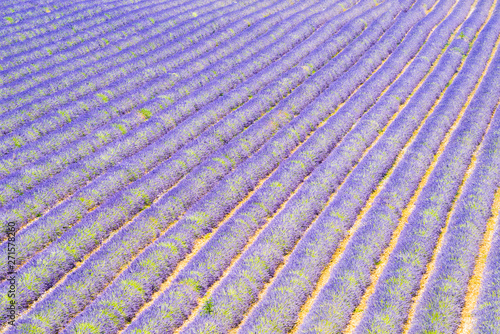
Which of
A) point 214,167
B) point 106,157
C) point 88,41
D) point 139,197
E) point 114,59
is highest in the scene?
point 88,41

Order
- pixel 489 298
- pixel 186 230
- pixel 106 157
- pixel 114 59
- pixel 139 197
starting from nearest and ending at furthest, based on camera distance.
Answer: pixel 489 298 → pixel 186 230 → pixel 139 197 → pixel 106 157 → pixel 114 59

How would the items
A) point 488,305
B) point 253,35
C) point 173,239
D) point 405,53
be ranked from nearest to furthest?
point 488,305, point 173,239, point 405,53, point 253,35

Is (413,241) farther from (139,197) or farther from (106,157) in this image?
(106,157)

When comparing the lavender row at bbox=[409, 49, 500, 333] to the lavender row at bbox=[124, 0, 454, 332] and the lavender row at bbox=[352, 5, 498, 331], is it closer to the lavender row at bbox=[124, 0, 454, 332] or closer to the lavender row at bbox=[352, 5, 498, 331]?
the lavender row at bbox=[352, 5, 498, 331]

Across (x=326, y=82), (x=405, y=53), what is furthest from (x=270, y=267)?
(x=405, y=53)

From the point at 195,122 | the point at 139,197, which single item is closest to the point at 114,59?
the point at 195,122

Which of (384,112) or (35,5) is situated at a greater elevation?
(35,5)

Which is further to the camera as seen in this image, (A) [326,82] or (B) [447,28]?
(B) [447,28]

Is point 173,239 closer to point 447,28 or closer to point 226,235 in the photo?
point 226,235
